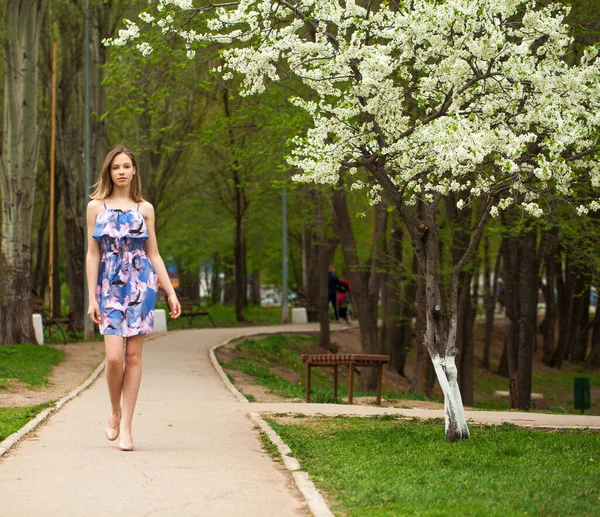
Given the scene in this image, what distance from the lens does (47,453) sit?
26.7ft

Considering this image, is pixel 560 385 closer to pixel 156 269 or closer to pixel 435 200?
pixel 435 200

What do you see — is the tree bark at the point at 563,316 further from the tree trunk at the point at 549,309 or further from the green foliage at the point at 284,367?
the green foliage at the point at 284,367

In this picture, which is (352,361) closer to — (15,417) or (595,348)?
(15,417)

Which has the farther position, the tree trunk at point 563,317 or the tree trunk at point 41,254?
the tree trunk at point 41,254

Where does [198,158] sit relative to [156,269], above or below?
above

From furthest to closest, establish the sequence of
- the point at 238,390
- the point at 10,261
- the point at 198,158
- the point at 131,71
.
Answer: the point at 198,158
the point at 10,261
the point at 131,71
the point at 238,390

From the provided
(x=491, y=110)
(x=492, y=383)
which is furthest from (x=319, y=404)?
(x=492, y=383)

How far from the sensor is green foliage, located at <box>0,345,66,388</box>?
16141mm

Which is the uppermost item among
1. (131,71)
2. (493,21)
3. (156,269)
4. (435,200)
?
(131,71)

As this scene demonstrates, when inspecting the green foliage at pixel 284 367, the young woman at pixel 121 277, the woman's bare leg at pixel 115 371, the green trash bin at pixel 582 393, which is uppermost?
the young woman at pixel 121 277

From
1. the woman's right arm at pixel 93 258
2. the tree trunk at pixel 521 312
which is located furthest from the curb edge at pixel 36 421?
the tree trunk at pixel 521 312

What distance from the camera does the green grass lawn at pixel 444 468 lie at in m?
6.45

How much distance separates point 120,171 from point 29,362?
11.5 meters

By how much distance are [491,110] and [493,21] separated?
3.45 ft
